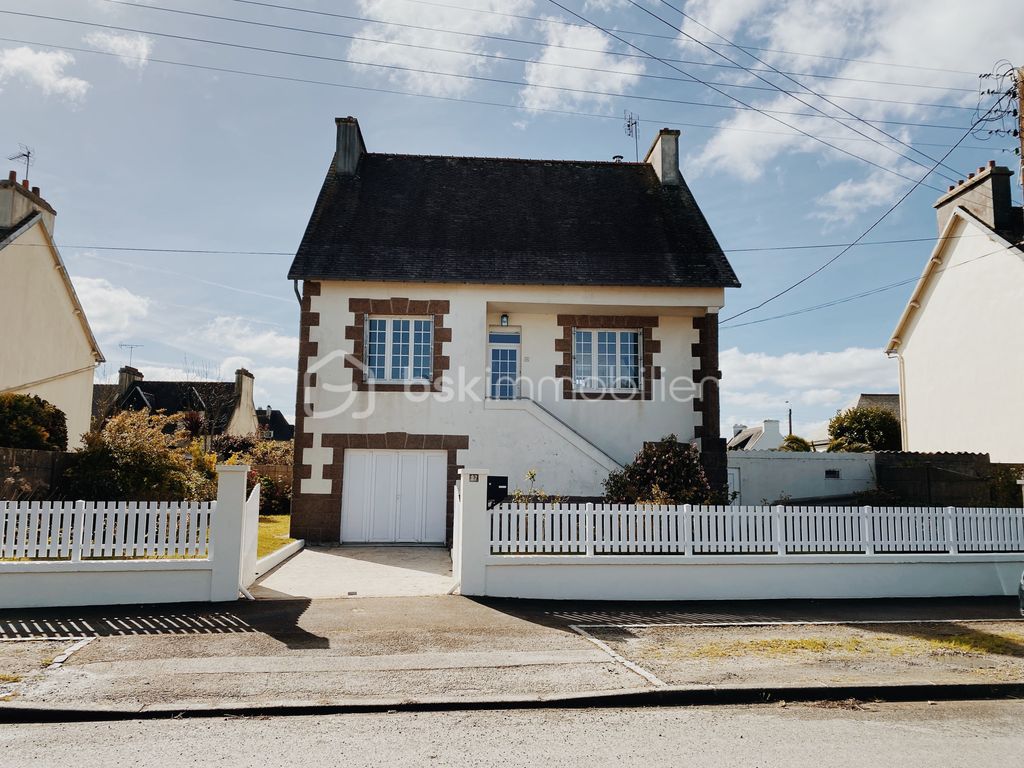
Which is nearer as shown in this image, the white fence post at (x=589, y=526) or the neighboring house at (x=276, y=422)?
the white fence post at (x=589, y=526)

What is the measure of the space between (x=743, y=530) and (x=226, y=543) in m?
6.80

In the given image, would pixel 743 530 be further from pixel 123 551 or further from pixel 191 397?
pixel 191 397

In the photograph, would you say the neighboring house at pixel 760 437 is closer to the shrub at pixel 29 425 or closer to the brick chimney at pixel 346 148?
the brick chimney at pixel 346 148

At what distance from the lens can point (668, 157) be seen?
61.5ft

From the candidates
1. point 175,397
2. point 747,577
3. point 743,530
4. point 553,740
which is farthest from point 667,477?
point 175,397

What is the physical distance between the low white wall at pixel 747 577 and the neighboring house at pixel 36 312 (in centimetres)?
1356

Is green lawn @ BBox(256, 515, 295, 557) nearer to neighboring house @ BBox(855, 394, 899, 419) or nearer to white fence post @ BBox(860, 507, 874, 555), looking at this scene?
white fence post @ BBox(860, 507, 874, 555)

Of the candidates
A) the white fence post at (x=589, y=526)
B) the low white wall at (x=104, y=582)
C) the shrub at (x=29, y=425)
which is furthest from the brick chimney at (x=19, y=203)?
the white fence post at (x=589, y=526)

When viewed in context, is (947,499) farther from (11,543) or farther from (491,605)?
(11,543)

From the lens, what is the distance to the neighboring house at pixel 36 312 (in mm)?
17078

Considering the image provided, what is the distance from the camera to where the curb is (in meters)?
5.35

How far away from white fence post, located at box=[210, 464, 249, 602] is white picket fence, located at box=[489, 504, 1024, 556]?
3162 millimetres

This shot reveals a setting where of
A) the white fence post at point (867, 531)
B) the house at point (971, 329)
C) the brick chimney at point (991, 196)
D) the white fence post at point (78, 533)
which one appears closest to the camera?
the white fence post at point (78, 533)

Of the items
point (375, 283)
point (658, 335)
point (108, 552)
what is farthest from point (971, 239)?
point (108, 552)
